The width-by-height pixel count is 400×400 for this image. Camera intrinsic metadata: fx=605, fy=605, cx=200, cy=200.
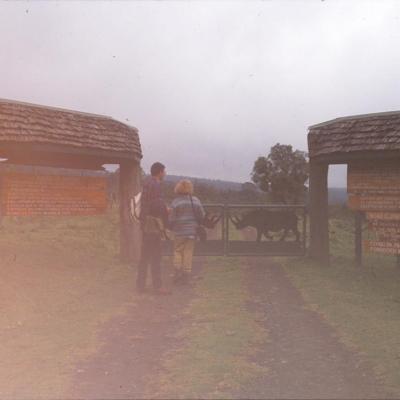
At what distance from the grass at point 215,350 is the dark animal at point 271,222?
18.2 feet

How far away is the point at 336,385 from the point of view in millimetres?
5168

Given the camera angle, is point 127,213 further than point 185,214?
Yes

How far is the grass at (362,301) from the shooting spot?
6320 millimetres

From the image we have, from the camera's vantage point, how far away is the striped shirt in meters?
10.5

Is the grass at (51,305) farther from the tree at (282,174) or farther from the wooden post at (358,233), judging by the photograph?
the tree at (282,174)

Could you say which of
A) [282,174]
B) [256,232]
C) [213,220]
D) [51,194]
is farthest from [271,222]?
[282,174]

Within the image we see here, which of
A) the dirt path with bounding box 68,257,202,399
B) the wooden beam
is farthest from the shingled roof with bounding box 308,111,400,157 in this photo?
the dirt path with bounding box 68,257,202,399

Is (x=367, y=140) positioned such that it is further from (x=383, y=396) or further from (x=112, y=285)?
(x=383, y=396)

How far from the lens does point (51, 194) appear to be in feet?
40.3

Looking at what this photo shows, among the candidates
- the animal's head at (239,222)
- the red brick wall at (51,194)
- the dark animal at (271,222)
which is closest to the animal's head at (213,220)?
the dark animal at (271,222)

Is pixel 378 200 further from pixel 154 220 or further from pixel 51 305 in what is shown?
pixel 51 305

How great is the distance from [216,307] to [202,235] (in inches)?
83.6

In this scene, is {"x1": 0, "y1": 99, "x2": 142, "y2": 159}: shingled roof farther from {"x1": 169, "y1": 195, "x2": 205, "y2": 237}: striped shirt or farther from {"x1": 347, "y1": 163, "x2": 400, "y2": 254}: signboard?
{"x1": 347, "y1": 163, "x2": 400, "y2": 254}: signboard

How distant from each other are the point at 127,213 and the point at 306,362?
8989mm
